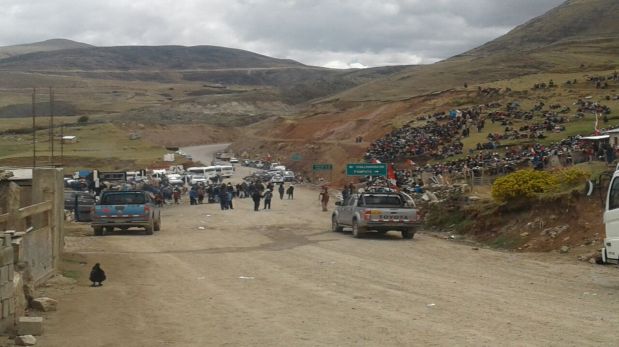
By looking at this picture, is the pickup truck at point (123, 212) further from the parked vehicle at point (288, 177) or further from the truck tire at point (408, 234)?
the parked vehicle at point (288, 177)

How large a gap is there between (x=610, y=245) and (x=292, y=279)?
5951 mm

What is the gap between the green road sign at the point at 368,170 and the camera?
40.6m

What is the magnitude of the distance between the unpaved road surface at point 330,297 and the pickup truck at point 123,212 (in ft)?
11.2

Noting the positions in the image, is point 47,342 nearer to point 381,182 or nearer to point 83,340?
point 83,340

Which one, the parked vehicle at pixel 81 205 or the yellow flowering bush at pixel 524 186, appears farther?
the parked vehicle at pixel 81 205

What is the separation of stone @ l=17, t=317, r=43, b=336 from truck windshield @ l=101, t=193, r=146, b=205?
18865 mm

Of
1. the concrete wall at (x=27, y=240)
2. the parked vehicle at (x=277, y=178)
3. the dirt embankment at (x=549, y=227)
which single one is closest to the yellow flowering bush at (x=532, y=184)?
the dirt embankment at (x=549, y=227)

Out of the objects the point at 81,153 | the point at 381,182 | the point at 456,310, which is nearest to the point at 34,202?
the point at 456,310

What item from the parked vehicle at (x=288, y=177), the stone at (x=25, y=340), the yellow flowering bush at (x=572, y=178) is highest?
the parked vehicle at (x=288, y=177)

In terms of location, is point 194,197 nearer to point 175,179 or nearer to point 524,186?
point 175,179

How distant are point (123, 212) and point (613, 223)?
59.9 ft

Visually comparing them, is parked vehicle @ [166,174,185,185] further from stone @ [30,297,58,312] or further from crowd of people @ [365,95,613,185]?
stone @ [30,297,58,312]

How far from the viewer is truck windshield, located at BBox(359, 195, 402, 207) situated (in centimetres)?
2800

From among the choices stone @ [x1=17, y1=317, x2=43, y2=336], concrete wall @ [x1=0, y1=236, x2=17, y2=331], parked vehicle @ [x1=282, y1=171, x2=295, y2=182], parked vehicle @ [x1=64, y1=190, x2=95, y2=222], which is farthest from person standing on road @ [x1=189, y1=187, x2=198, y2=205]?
stone @ [x1=17, y1=317, x2=43, y2=336]
